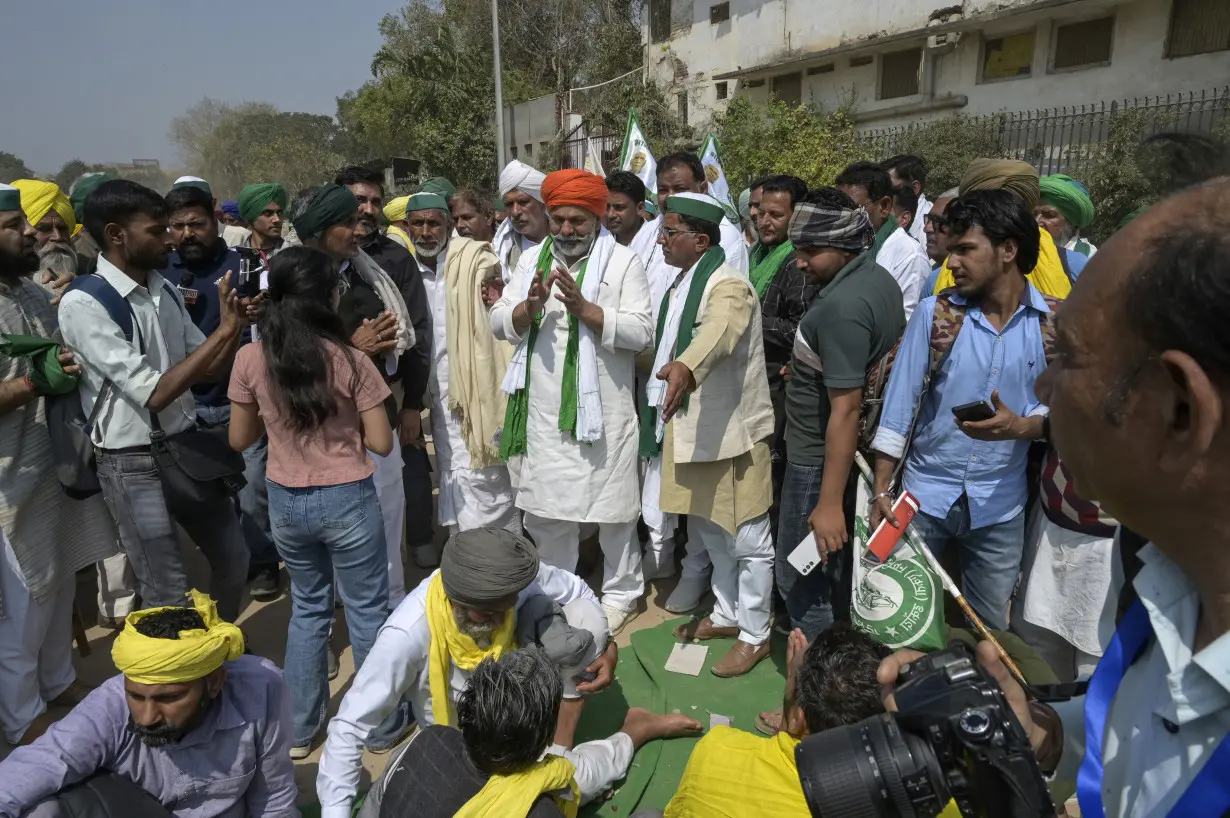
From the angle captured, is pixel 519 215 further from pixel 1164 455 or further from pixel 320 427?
pixel 1164 455

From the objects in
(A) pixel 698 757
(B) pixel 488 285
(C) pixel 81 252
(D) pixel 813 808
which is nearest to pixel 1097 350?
(D) pixel 813 808

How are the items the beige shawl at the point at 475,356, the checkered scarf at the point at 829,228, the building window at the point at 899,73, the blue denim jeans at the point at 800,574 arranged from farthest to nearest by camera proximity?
the building window at the point at 899,73 → the beige shawl at the point at 475,356 → the blue denim jeans at the point at 800,574 → the checkered scarf at the point at 829,228

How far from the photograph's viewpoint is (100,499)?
10.2 ft

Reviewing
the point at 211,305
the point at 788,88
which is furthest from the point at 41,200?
the point at 788,88

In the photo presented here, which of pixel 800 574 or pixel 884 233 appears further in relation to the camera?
pixel 884 233

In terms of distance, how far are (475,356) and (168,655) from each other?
224 cm

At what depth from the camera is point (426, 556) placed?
416cm

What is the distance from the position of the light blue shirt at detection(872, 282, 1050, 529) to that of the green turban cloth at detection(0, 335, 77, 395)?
109 inches

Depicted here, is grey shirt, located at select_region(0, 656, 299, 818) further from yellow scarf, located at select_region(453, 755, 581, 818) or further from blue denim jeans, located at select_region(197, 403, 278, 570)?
blue denim jeans, located at select_region(197, 403, 278, 570)

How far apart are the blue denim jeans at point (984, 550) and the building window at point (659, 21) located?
2229 centimetres

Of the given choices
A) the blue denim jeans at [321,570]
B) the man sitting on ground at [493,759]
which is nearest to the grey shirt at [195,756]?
the man sitting on ground at [493,759]

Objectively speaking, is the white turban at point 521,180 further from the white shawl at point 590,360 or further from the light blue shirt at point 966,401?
the light blue shirt at point 966,401

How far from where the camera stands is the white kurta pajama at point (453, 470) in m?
4.00

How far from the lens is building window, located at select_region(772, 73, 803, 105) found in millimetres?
18344
